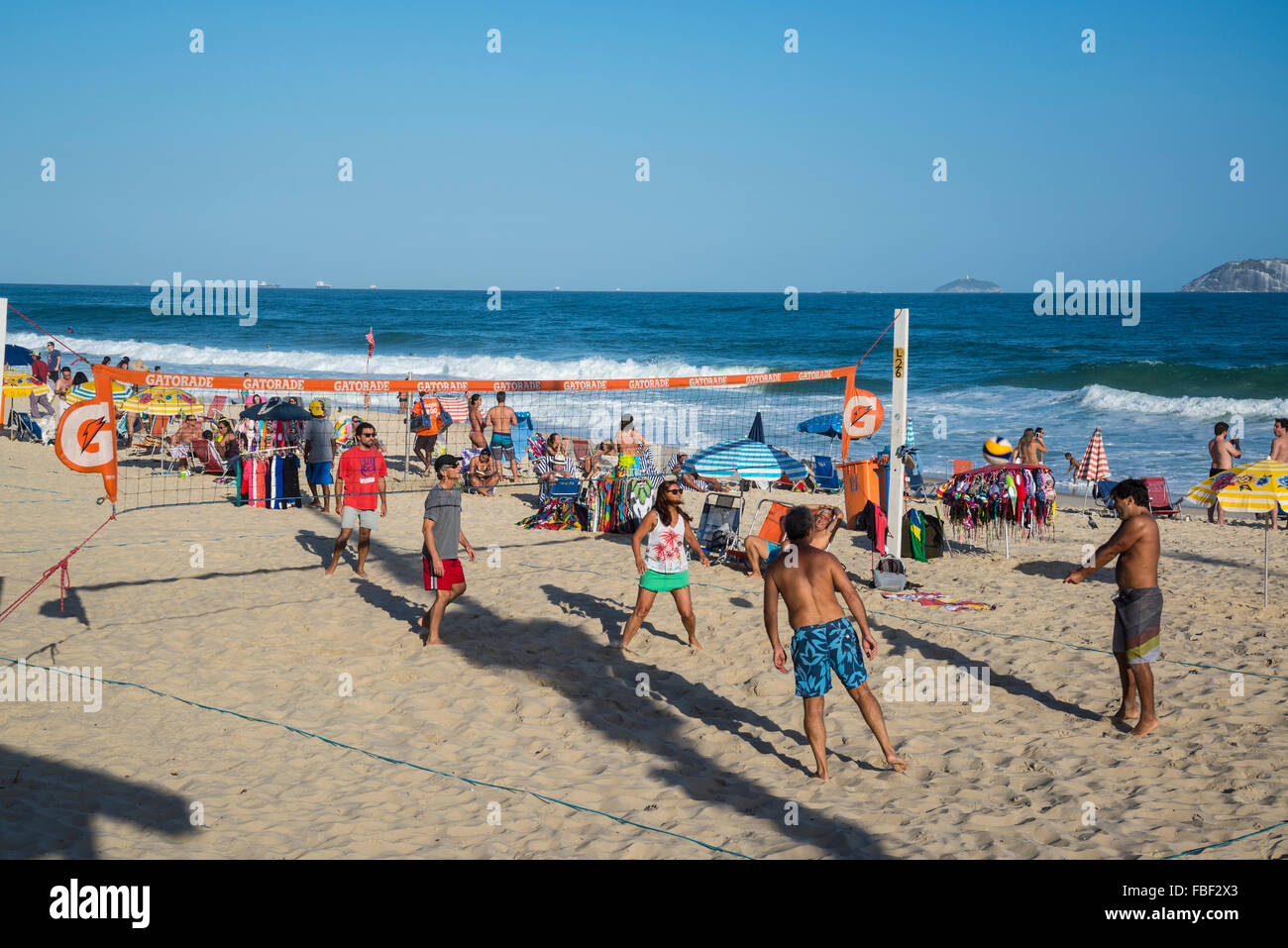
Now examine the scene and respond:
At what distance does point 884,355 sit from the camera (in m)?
39.3

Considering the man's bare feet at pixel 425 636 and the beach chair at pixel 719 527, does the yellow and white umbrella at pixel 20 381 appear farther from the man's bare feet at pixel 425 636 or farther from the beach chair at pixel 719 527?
the beach chair at pixel 719 527

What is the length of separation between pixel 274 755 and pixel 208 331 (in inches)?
1952

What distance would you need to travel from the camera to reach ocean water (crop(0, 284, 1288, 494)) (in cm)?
2295

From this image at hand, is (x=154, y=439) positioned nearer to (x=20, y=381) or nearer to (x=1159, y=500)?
(x=20, y=381)

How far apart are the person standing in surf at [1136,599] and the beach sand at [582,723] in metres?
0.28

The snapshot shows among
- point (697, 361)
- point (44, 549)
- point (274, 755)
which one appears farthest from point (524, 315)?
point (274, 755)

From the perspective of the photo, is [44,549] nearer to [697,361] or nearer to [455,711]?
[455,711]

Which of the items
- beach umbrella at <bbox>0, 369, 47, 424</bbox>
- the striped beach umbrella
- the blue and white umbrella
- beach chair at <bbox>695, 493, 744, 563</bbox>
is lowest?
beach chair at <bbox>695, 493, 744, 563</bbox>

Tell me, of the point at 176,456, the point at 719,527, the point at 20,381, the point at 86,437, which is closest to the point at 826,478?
the point at 719,527

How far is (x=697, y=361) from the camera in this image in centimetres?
4075

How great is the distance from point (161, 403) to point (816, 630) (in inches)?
566

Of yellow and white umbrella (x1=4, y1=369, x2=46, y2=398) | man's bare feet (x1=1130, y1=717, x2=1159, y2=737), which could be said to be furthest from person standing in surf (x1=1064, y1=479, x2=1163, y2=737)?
yellow and white umbrella (x1=4, y1=369, x2=46, y2=398)

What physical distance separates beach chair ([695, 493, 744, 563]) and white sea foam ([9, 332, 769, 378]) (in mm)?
26898

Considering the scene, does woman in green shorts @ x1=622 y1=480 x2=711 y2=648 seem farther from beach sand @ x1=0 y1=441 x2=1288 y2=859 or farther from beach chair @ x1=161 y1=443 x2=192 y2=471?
beach chair @ x1=161 y1=443 x2=192 y2=471
